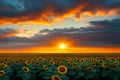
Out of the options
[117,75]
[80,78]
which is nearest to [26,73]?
[80,78]

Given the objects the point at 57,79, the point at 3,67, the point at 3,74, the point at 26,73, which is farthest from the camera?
the point at 3,67

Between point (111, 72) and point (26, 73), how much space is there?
4.34 metres

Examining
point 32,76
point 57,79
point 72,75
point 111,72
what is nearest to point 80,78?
point 72,75

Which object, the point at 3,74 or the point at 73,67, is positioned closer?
the point at 3,74

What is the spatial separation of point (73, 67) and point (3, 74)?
3691 millimetres

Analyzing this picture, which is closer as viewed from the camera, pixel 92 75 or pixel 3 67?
pixel 92 75

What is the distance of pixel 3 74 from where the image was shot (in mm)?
12516

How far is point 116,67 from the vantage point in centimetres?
1376

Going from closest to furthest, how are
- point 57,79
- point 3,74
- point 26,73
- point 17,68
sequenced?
point 57,79, point 3,74, point 26,73, point 17,68

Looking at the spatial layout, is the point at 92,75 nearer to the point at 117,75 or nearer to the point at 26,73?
the point at 117,75

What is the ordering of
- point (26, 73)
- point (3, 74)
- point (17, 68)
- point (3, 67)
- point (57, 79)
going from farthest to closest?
1. point (17, 68)
2. point (3, 67)
3. point (26, 73)
4. point (3, 74)
5. point (57, 79)

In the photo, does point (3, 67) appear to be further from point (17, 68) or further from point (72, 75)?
point (72, 75)

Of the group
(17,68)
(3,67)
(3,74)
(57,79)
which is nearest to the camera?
(57,79)

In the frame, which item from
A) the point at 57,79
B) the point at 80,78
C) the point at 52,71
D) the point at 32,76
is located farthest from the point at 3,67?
the point at 57,79
